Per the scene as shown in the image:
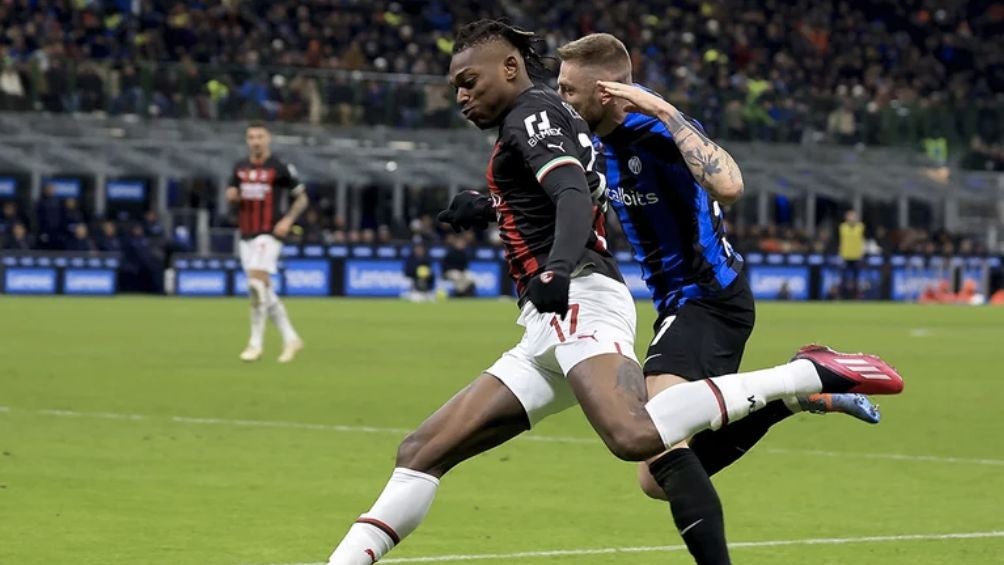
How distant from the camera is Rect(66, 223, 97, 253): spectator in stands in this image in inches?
1539

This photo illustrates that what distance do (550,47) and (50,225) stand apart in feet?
47.5

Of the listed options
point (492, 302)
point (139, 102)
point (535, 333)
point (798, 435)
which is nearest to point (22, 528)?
point (535, 333)

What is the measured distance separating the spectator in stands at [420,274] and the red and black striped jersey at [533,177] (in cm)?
3295

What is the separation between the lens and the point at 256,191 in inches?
773

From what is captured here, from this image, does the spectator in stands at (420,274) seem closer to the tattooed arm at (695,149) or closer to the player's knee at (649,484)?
the player's knee at (649,484)

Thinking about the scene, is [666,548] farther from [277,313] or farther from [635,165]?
[277,313]

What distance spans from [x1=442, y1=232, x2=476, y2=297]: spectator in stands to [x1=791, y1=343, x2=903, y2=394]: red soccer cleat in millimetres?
34235

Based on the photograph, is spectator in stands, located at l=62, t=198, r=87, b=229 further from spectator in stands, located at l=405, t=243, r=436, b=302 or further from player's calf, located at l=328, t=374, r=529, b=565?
player's calf, located at l=328, t=374, r=529, b=565

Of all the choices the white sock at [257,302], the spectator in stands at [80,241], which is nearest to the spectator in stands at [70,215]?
the spectator in stands at [80,241]

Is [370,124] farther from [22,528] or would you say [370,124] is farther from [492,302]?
[22,528]

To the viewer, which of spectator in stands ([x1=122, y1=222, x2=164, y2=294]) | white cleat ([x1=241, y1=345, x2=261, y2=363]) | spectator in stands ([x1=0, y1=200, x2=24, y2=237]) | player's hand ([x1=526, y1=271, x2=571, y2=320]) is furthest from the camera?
spectator in stands ([x1=122, y1=222, x2=164, y2=294])

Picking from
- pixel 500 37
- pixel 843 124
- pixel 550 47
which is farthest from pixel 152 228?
pixel 500 37

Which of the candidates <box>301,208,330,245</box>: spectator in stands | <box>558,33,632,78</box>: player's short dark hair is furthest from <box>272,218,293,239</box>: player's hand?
<box>301,208,330,245</box>: spectator in stands

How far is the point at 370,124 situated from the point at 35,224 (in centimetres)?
838
